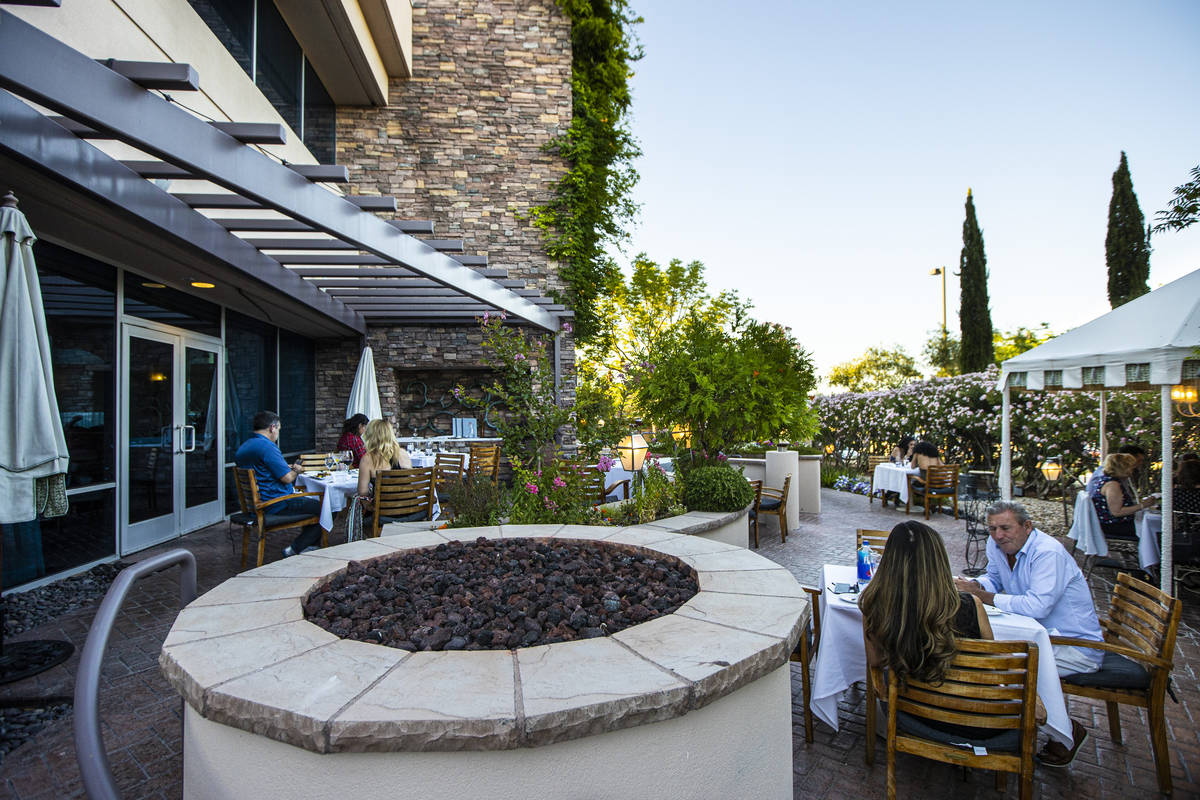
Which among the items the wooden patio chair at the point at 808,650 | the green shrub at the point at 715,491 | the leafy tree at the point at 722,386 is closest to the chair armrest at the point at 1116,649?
the wooden patio chair at the point at 808,650

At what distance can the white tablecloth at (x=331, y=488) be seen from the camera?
546cm

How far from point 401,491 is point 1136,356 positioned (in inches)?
258

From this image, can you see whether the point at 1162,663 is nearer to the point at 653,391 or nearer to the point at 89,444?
the point at 653,391

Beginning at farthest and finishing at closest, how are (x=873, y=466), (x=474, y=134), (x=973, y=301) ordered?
(x=973, y=301) < (x=873, y=466) < (x=474, y=134)

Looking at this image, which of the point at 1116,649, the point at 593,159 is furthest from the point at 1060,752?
the point at 593,159

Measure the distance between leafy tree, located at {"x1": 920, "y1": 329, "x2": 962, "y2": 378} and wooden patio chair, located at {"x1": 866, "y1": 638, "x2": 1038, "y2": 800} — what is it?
2043cm

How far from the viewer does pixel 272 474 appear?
17.8ft

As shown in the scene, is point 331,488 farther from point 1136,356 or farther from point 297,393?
point 1136,356

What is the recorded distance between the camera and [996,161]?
12453mm

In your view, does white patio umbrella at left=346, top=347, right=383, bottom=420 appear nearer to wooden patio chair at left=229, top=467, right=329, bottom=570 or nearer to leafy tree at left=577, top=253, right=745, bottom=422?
wooden patio chair at left=229, top=467, right=329, bottom=570

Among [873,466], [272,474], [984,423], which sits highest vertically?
[984,423]

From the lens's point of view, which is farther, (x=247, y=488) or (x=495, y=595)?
(x=247, y=488)

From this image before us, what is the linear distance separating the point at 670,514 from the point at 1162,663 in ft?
11.9

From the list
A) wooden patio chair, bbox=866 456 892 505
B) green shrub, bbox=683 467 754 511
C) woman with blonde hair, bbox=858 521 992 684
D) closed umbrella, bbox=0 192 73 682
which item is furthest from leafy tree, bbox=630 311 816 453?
closed umbrella, bbox=0 192 73 682
